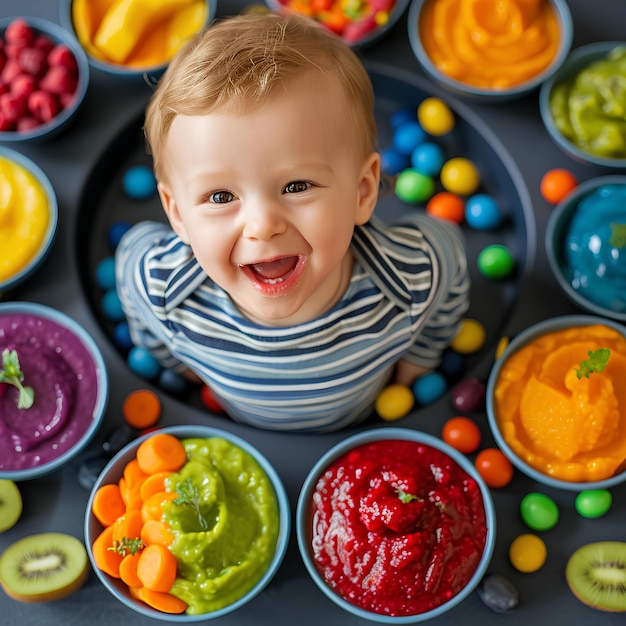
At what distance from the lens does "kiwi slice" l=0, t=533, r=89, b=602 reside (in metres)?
1.42

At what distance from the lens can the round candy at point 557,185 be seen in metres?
1.73

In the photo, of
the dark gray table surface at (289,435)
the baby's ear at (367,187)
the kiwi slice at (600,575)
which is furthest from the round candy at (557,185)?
the kiwi slice at (600,575)

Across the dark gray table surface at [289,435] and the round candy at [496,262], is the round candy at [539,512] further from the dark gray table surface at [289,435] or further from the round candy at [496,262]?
the round candy at [496,262]

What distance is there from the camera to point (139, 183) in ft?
6.36

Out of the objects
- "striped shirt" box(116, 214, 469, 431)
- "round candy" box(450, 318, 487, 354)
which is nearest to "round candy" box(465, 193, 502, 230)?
"round candy" box(450, 318, 487, 354)

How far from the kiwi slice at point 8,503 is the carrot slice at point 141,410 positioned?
24 centimetres

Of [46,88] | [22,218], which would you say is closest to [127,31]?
[46,88]

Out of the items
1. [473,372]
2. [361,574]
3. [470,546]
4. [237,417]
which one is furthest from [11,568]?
[473,372]

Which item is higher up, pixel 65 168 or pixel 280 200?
pixel 280 200

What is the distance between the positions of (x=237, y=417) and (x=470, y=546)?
0.56m

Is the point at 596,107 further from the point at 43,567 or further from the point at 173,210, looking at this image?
the point at 43,567

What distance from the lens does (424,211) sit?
200cm

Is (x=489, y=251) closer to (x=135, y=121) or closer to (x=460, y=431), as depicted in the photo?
(x=460, y=431)

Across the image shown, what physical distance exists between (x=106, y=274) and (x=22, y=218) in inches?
10.8
